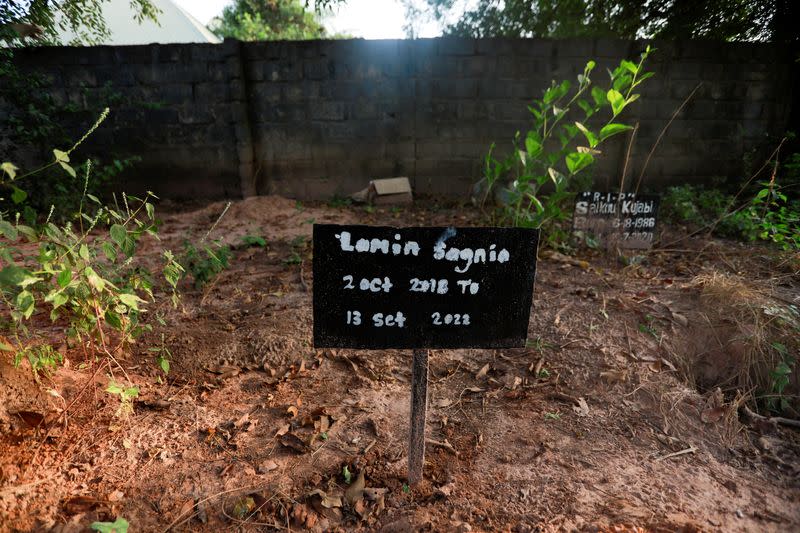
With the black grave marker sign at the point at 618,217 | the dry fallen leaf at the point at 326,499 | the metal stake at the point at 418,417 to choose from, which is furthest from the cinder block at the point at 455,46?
the dry fallen leaf at the point at 326,499

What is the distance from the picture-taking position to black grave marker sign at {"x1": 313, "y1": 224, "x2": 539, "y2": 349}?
124cm

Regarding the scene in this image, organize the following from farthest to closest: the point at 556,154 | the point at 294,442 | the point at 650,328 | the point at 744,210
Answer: the point at 744,210 < the point at 556,154 < the point at 650,328 < the point at 294,442

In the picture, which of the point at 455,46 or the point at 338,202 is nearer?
the point at 455,46

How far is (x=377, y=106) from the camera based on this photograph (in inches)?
199

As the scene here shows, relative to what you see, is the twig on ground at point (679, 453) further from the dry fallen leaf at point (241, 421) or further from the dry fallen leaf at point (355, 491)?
the dry fallen leaf at point (241, 421)

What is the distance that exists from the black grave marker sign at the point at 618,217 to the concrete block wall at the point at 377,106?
2066 mm

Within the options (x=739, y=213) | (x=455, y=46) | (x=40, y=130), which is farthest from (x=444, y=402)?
(x=40, y=130)

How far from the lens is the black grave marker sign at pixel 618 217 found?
132 inches

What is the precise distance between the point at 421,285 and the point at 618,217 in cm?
268

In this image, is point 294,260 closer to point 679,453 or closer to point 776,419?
point 679,453

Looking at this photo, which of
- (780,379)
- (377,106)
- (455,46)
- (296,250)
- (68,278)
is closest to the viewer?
(68,278)

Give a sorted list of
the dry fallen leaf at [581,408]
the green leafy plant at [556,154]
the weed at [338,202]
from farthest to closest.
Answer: the weed at [338,202]
the green leafy plant at [556,154]
the dry fallen leaf at [581,408]

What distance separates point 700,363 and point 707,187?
158 inches

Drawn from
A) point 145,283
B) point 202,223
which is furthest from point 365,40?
point 145,283
